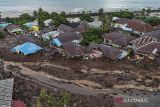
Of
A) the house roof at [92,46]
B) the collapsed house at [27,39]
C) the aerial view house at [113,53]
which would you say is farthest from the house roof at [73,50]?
the collapsed house at [27,39]

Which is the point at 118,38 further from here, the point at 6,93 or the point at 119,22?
the point at 6,93

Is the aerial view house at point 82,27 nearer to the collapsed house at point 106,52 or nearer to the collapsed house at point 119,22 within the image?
the collapsed house at point 119,22

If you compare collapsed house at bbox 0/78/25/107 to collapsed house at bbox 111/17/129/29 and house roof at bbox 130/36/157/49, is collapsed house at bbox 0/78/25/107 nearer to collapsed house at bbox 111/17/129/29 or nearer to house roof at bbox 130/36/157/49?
house roof at bbox 130/36/157/49

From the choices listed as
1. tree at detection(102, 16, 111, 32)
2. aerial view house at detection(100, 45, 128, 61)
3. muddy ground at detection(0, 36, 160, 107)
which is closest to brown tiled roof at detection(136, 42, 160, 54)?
muddy ground at detection(0, 36, 160, 107)

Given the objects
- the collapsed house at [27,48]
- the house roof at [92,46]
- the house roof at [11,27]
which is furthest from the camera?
the house roof at [11,27]

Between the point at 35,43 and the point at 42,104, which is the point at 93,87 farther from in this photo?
the point at 35,43
